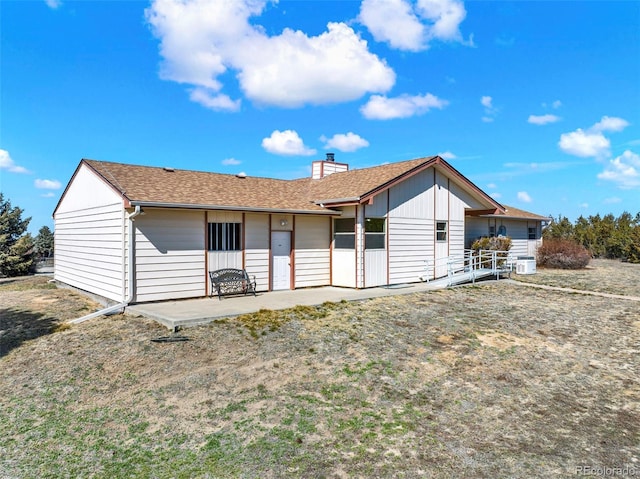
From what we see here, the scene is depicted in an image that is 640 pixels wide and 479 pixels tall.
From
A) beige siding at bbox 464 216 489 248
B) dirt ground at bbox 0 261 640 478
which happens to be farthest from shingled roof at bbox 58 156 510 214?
dirt ground at bbox 0 261 640 478

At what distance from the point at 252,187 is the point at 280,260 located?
3.08 metres

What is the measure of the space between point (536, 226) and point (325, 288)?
1760 cm

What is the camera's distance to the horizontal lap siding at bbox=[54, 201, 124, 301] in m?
11.5

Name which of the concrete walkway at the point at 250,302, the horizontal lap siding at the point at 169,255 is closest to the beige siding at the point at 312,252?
the concrete walkway at the point at 250,302

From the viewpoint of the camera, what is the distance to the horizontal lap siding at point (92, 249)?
451 inches

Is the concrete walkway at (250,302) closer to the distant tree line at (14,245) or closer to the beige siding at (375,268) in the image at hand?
the beige siding at (375,268)

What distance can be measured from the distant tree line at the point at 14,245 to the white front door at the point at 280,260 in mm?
19382

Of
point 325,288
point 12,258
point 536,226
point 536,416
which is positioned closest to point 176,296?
point 325,288

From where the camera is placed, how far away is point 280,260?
13609mm

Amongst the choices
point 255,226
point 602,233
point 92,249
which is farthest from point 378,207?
point 602,233

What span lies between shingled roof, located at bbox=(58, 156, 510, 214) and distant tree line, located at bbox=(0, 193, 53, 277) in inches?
602

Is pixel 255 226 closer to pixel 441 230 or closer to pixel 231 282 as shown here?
pixel 231 282

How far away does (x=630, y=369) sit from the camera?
737 centimetres

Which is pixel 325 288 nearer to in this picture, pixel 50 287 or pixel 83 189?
pixel 83 189
